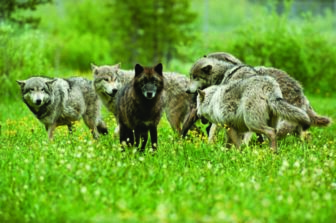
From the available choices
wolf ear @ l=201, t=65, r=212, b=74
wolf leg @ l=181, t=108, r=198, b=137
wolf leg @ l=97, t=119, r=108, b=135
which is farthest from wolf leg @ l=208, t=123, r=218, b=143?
wolf leg @ l=97, t=119, r=108, b=135

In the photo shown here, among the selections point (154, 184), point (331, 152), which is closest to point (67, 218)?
point (154, 184)

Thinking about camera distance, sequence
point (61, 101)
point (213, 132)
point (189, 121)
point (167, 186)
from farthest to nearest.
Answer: point (189, 121) < point (61, 101) < point (213, 132) < point (167, 186)

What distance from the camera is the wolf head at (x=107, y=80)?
12.5 m

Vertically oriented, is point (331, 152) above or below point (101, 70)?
below

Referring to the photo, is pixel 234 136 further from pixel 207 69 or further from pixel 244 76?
pixel 207 69

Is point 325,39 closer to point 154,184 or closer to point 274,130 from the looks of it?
point 274,130

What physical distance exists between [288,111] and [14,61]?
1253 centimetres

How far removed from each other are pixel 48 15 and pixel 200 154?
137 ft

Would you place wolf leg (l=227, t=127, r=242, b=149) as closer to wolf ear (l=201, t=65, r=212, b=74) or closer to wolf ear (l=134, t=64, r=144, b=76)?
wolf ear (l=134, t=64, r=144, b=76)

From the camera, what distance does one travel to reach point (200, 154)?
9781 mm

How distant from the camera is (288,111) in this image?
9672 millimetres

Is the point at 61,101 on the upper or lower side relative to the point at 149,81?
lower

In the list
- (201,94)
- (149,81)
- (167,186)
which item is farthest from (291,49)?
(167,186)

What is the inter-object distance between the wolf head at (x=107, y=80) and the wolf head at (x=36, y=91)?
1190 millimetres
